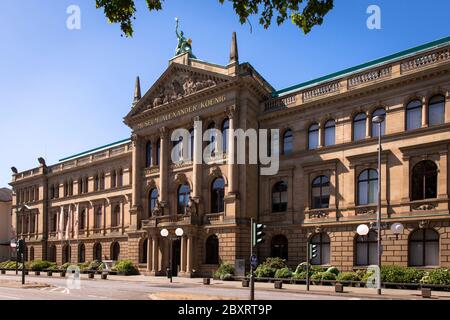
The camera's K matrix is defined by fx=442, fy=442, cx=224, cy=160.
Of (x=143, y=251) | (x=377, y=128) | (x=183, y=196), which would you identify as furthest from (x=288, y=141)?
(x=143, y=251)

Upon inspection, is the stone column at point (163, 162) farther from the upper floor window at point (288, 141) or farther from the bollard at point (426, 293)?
the bollard at point (426, 293)

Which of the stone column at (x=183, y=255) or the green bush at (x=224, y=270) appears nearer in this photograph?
the green bush at (x=224, y=270)

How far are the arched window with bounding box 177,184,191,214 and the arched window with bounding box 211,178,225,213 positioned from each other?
2.97m

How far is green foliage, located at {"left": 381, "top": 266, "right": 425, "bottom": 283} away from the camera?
2805cm

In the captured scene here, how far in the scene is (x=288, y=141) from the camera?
3856 cm

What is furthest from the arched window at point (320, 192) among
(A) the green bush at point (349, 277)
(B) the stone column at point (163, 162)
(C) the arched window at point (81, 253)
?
(C) the arched window at point (81, 253)

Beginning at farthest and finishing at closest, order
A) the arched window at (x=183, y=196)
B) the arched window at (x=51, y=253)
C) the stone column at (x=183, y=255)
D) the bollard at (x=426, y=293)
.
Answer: the arched window at (x=51, y=253)
the arched window at (x=183, y=196)
the stone column at (x=183, y=255)
the bollard at (x=426, y=293)

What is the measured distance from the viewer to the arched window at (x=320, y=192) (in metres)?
35.3

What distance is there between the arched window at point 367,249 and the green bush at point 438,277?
469 centimetres

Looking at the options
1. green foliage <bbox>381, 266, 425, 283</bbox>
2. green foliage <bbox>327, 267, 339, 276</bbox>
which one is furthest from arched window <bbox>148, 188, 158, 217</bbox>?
green foliage <bbox>381, 266, 425, 283</bbox>

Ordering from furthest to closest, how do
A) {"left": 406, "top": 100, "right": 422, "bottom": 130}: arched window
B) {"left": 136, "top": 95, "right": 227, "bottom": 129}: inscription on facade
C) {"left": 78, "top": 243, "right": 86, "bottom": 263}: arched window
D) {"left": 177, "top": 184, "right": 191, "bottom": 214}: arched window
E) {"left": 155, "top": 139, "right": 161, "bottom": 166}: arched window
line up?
{"left": 78, "top": 243, "right": 86, "bottom": 263}: arched window < {"left": 155, "top": 139, "right": 161, "bottom": 166}: arched window < {"left": 177, "top": 184, "right": 191, "bottom": 214}: arched window < {"left": 136, "top": 95, "right": 227, "bottom": 129}: inscription on facade < {"left": 406, "top": 100, "right": 422, "bottom": 130}: arched window

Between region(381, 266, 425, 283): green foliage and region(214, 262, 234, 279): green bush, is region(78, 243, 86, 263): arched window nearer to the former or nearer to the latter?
region(214, 262, 234, 279): green bush

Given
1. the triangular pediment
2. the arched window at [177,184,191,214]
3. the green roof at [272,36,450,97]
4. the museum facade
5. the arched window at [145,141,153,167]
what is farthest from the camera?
the arched window at [145,141,153,167]
